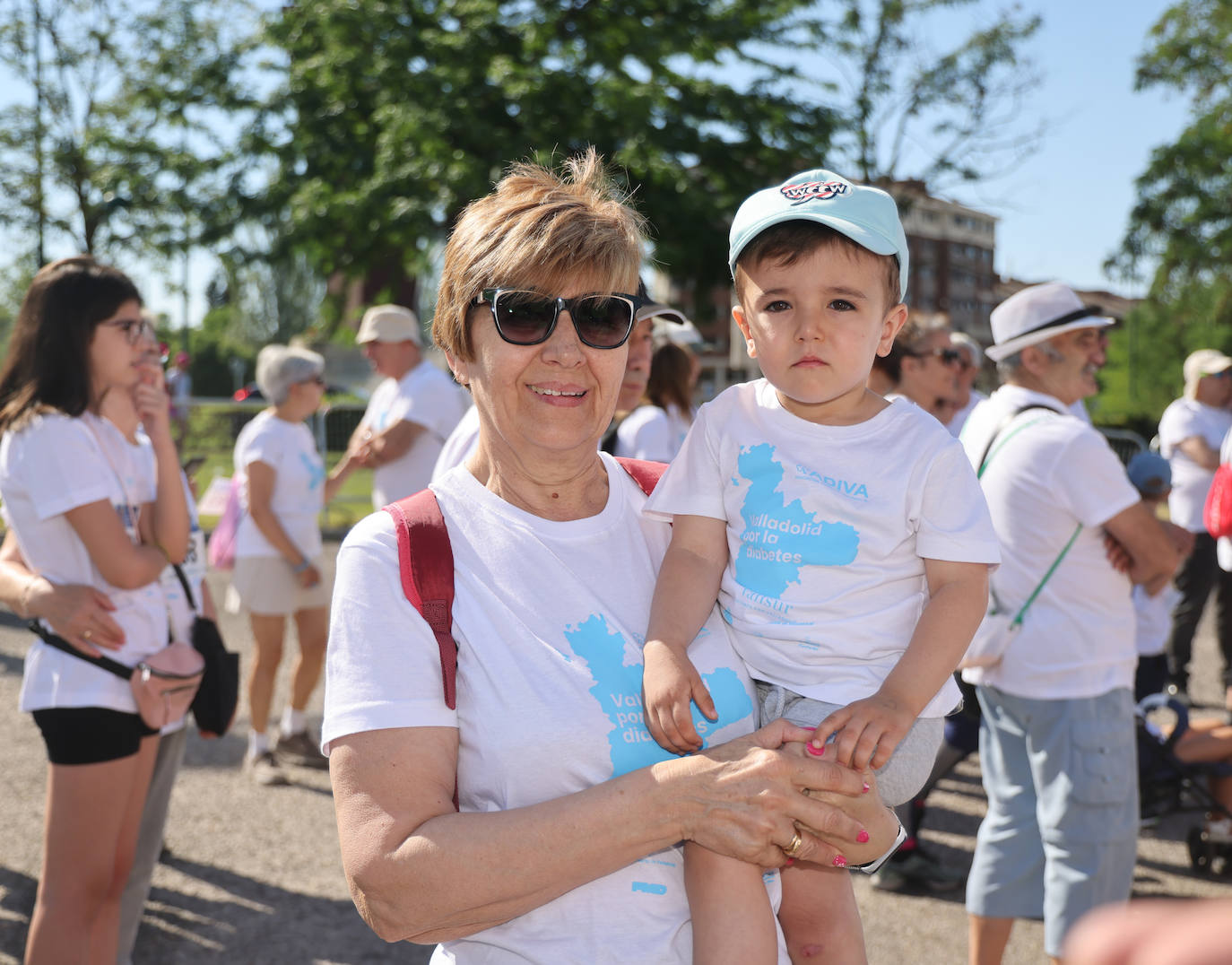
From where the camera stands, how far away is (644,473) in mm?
2346

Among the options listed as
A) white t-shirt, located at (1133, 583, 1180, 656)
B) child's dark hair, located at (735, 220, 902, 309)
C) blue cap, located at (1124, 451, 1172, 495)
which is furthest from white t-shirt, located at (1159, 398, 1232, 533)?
child's dark hair, located at (735, 220, 902, 309)

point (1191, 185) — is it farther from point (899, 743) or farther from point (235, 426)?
point (899, 743)

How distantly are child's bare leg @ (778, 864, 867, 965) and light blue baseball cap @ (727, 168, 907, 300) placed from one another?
116 centimetres

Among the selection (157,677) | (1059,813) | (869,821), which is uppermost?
(869,821)

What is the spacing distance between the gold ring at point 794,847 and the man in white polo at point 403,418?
15.8 ft

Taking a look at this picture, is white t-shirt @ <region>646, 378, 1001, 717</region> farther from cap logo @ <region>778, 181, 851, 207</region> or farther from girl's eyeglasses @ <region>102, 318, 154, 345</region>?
girl's eyeglasses @ <region>102, 318, 154, 345</region>

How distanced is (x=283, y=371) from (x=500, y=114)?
43.4 feet

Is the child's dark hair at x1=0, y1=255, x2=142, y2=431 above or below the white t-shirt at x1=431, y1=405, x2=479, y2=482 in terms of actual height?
above

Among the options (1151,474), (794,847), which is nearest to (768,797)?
(794,847)

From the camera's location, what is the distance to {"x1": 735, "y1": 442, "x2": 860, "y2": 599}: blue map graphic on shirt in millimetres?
2030

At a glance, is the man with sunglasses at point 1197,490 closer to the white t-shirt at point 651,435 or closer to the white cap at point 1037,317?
the white t-shirt at point 651,435

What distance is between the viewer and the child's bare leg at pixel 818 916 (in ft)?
6.45

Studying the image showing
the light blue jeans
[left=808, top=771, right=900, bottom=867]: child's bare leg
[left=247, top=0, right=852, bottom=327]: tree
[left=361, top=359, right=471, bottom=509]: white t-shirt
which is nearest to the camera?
[left=808, top=771, right=900, bottom=867]: child's bare leg

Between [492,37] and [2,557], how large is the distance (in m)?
17.1
